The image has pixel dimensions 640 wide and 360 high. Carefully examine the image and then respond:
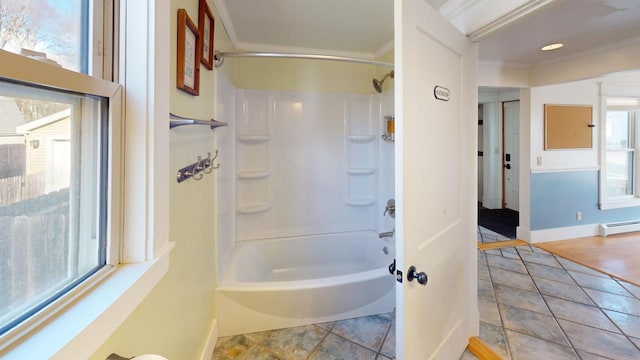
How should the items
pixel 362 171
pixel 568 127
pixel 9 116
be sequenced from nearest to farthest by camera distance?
1. pixel 9 116
2. pixel 362 171
3. pixel 568 127

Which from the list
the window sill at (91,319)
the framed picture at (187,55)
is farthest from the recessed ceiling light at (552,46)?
the window sill at (91,319)

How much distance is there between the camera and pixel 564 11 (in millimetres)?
2080

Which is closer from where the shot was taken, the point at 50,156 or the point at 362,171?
the point at 50,156

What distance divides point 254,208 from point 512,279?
8.61ft

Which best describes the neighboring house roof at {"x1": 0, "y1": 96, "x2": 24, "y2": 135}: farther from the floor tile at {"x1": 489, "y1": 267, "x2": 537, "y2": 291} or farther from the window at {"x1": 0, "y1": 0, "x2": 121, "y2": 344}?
the floor tile at {"x1": 489, "y1": 267, "x2": 537, "y2": 291}

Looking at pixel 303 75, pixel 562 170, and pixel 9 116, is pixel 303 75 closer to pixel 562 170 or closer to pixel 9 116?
pixel 9 116

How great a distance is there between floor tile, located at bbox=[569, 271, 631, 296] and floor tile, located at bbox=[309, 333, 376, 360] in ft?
7.51

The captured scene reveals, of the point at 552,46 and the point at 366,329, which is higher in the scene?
the point at 552,46

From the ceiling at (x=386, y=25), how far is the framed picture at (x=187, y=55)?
0.75 metres

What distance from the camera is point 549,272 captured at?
2.83 metres

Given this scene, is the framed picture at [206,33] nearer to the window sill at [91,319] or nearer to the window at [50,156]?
the window at [50,156]

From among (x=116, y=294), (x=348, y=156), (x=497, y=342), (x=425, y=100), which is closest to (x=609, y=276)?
(x=497, y=342)

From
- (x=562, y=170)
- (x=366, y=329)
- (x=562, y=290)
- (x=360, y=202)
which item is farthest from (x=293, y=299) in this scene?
(x=562, y=170)

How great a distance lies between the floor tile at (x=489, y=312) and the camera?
2043mm
